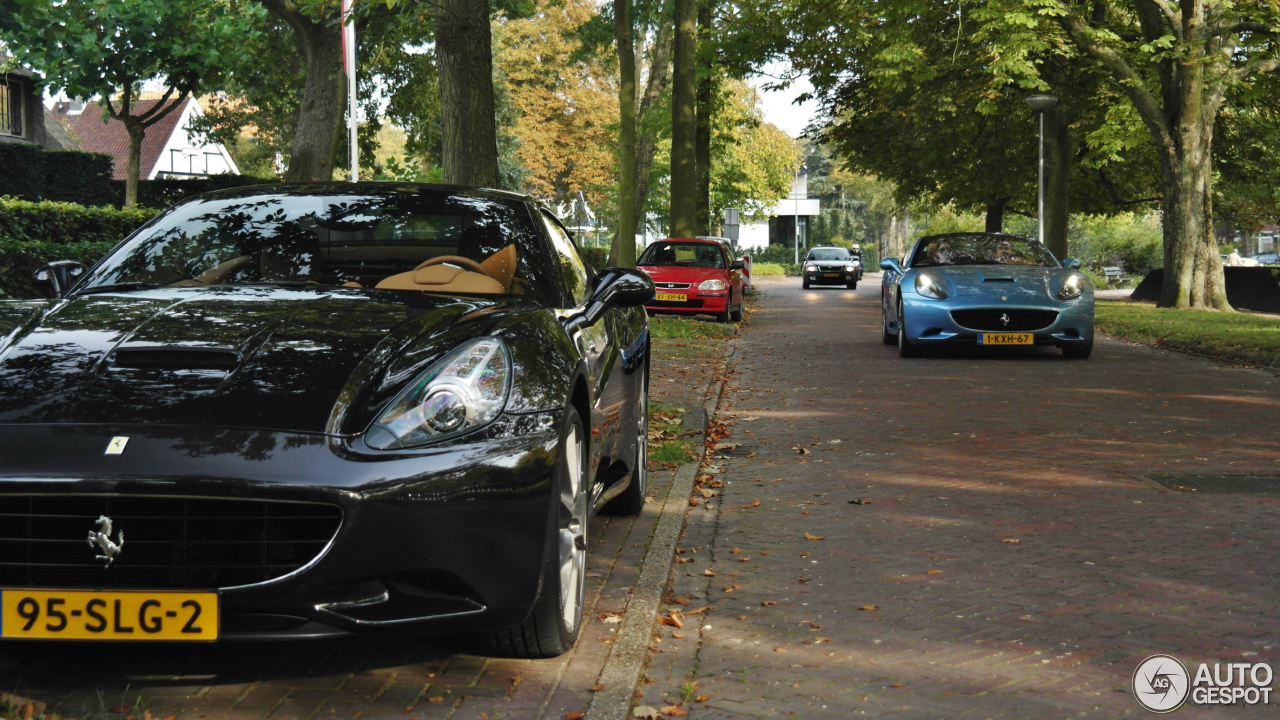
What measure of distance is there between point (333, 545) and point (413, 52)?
3487 centimetres

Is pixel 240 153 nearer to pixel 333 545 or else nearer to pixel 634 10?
pixel 634 10

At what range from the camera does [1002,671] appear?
3914 mm

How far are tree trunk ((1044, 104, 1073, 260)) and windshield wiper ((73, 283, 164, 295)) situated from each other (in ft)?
94.4

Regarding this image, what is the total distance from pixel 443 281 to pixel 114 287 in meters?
1.18

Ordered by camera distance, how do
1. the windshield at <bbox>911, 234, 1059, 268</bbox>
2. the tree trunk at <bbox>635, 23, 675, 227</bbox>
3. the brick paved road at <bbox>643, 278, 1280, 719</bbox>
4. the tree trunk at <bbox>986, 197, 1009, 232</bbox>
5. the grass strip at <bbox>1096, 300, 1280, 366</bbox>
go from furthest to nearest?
the tree trunk at <bbox>986, 197, 1009, 232</bbox> → the tree trunk at <bbox>635, 23, 675, 227</bbox> → the windshield at <bbox>911, 234, 1059, 268</bbox> → the grass strip at <bbox>1096, 300, 1280, 366</bbox> → the brick paved road at <bbox>643, 278, 1280, 719</bbox>

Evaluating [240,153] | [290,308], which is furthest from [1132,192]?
[240,153]

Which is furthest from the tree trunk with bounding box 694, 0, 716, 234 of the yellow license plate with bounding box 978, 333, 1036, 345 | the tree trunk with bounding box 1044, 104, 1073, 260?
the yellow license plate with bounding box 978, 333, 1036, 345

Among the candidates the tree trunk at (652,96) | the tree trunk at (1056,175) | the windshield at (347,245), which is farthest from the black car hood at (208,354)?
the tree trunk at (652,96)

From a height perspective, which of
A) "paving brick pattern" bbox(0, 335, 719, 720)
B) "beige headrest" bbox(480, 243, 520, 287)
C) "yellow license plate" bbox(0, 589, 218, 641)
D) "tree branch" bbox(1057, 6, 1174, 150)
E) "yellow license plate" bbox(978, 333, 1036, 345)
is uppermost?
"tree branch" bbox(1057, 6, 1174, 150)

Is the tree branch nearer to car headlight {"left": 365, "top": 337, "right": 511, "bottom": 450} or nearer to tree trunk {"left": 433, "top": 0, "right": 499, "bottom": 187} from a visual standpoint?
tree trunk {"left": 433, "top": 0, "right": 499, "bottom": 187}

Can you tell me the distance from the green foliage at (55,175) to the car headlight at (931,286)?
83.1 ft

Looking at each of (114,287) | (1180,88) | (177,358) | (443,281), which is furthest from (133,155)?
(177,358)

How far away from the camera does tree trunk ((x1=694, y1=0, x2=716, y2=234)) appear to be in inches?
1170

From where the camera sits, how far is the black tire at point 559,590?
366 cm
